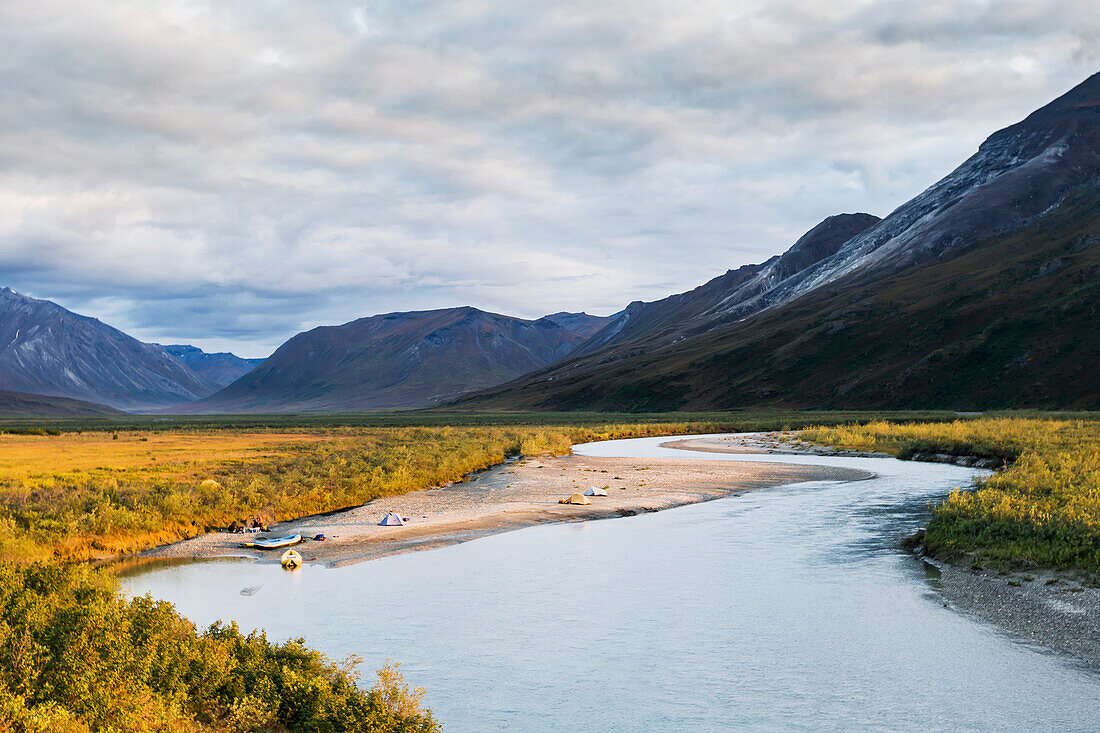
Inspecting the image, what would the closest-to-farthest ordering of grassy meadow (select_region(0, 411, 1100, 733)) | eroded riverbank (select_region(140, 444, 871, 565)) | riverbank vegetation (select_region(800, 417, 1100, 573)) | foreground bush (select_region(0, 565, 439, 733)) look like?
foreground bush (select_region(0, 565, 439, 733)) < grassy meadow (select_region(0, 411, 1100, 733)) < riverbank vegetation (select_region(800, 417, 1100, 573)) < eroded riverbank (select_region(140, 444, 871, 565))

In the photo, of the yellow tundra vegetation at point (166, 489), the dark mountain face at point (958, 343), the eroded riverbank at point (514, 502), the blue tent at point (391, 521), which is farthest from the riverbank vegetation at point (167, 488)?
the dark mountain face at point (958, 343)

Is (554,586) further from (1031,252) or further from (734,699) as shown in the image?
(1031,252)

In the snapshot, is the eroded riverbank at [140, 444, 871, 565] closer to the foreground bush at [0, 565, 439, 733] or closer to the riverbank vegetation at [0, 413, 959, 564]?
the riverbank vegetation at [0, 413, 959, 564]

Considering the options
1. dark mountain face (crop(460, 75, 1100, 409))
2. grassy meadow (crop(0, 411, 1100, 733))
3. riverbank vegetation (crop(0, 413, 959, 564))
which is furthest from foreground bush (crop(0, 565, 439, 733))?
dark mountain face (crop(460, 75, 1100, 409))

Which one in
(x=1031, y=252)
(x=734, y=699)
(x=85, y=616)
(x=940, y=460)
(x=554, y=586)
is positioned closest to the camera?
(x=85, y=616)

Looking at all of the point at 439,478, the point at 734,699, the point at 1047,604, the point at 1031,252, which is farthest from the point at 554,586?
the point at 1031,252

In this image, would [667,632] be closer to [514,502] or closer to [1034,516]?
[1034,516]
